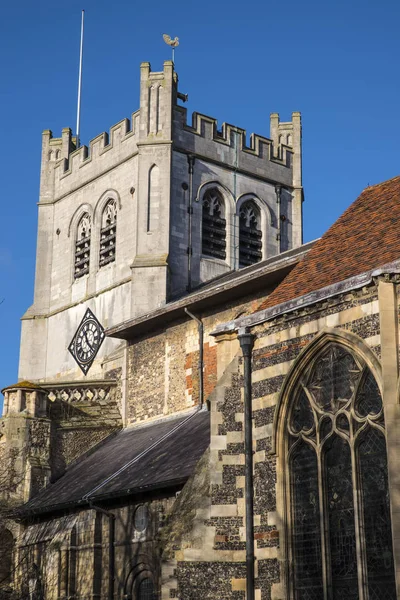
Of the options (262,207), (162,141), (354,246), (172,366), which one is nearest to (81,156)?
(162,141)

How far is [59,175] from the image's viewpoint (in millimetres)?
41156

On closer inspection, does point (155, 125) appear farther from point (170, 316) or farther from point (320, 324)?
point (320, 324)

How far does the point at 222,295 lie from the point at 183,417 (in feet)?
10.7

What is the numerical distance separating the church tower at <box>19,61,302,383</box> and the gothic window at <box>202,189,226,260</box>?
0.16ft

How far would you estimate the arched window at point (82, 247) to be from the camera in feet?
125

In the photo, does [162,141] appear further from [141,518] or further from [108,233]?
[141,518]

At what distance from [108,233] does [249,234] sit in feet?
17.2

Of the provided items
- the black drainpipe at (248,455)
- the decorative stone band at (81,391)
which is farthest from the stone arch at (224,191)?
the black drainpipe at (248,455)

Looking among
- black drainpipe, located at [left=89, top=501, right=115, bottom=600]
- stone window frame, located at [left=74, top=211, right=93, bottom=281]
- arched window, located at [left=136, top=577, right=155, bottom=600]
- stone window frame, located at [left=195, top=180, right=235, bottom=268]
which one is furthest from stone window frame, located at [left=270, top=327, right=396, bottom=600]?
stone window frame, located at [left=74, top=211, right=93, bottom=281]

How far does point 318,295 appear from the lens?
14469 millimetres

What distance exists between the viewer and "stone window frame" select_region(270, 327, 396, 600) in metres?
13.8

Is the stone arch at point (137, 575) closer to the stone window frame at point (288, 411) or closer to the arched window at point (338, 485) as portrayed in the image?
the stone window frame at point (288, 411)

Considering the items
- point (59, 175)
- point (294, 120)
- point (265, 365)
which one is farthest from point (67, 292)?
point (265, 365)

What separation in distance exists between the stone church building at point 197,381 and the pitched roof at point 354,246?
5cm
